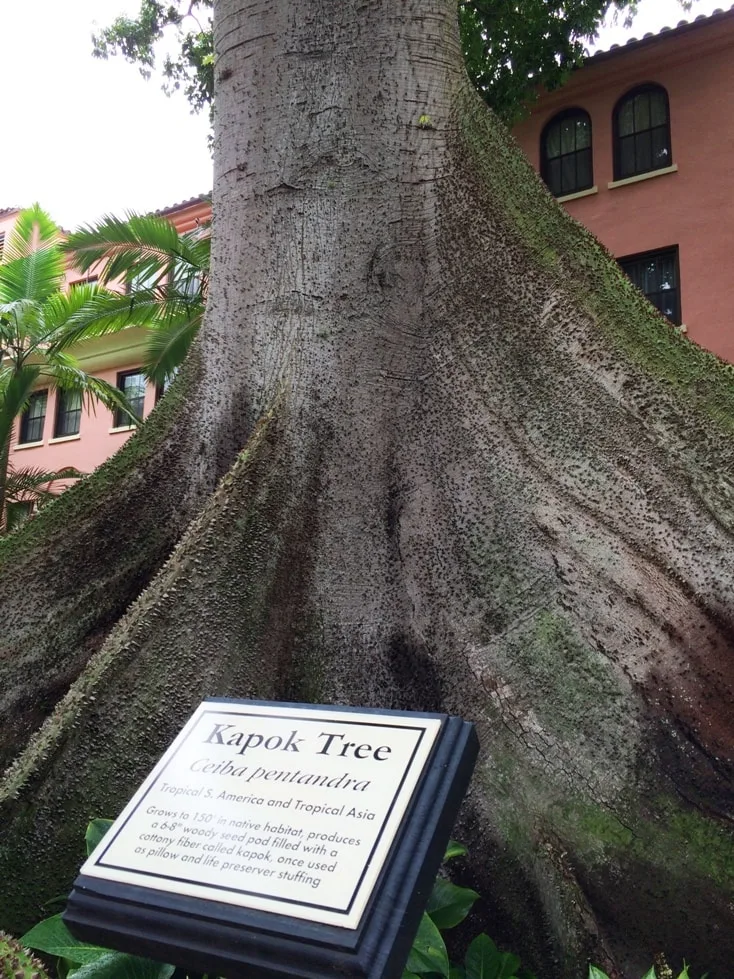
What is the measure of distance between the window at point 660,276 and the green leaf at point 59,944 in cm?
1242

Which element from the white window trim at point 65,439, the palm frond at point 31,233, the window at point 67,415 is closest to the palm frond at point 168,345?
the palm frond at point 31,233

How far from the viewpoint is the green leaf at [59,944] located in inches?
64.5

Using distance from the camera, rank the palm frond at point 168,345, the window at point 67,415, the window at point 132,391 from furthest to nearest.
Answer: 1. the window at point 67,415
2. the window at point 132,391
3. the palm frond at point 168,345

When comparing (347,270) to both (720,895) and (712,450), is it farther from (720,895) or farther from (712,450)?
(720,895)

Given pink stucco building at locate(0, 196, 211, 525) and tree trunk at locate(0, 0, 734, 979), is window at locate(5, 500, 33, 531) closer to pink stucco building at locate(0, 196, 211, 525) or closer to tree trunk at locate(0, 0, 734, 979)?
pink stucco building at locate(0, 196, 211, 525)

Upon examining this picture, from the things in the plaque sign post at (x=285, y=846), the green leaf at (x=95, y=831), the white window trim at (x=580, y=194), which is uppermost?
the white window trim at (x=580, y=194)

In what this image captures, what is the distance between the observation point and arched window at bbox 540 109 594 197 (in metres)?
14.2

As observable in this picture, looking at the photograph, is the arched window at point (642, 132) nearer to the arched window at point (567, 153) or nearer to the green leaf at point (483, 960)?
the arched window at point (567, 153)

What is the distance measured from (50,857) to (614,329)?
2.14m

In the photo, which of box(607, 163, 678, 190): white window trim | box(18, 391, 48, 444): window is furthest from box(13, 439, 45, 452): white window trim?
box(607, 163, 678, 190): white window trim

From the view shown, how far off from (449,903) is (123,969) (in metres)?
0.67

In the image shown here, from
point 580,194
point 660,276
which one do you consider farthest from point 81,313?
point 660,276

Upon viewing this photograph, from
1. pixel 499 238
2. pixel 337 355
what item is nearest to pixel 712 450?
pixel 499 238

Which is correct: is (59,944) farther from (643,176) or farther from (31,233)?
(643,176)
